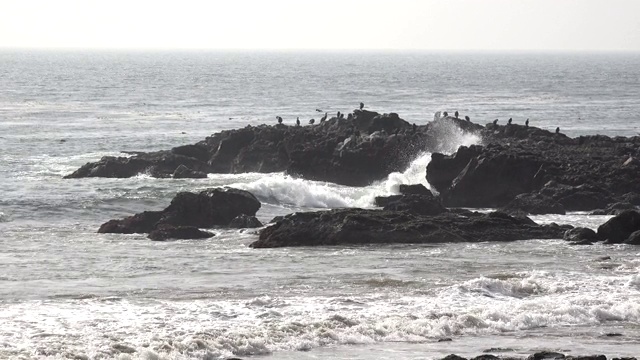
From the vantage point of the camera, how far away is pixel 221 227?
42.9m

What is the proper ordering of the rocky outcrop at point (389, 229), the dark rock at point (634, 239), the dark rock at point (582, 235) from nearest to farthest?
the dark rock at point (634, 239) → the dark rock at point (582, 235) → the rocky outcrop at point (389, 229)

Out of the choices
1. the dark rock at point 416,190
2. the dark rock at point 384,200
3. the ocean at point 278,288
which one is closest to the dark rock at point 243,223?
the ocean at point 278,288

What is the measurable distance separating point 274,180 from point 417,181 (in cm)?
626

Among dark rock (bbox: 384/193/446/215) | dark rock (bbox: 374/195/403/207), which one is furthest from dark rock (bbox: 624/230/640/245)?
dark rock (bbox: 374/195/403/207)

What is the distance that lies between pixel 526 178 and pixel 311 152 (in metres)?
11.9

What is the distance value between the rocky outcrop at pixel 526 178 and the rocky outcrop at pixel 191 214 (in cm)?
915

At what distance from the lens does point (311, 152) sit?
5541 cm

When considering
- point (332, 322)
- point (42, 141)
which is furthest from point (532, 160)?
point (42, 141)

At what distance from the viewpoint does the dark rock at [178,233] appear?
40719 millimetres

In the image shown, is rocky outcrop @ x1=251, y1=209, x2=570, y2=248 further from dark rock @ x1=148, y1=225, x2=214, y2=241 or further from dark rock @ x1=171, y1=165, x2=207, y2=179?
dark rock @ x1=171, y1=165, x2=207, y2=179

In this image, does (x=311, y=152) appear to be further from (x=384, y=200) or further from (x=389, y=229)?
(x=389, y=229)

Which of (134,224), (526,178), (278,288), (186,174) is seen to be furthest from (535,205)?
(186,174)

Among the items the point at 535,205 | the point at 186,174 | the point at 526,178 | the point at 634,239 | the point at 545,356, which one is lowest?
the point at 186,174

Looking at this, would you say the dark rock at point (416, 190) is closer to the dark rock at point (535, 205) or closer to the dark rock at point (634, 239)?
the dark rock at point (535, 205)
